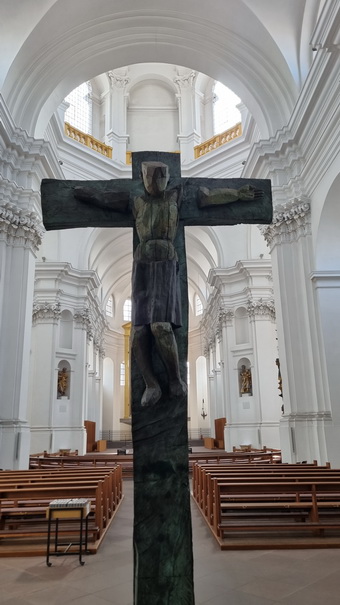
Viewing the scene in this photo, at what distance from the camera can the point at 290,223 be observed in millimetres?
11117

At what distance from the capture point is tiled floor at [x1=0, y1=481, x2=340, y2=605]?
12.4 ft

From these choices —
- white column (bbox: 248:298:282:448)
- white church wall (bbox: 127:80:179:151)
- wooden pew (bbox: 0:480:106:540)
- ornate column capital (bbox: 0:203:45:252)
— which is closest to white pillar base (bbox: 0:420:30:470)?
wooden pew (bbox: 0:480:106:540)

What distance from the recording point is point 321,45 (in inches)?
326

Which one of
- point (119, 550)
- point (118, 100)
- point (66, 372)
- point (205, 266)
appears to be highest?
point (118, 100)

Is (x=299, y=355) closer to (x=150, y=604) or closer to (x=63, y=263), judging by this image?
(x=150, y=604)

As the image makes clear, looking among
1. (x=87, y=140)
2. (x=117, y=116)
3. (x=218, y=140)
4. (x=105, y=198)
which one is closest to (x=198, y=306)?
(x=218, y=140)

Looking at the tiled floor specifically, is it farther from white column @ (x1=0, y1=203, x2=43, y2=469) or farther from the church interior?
white column @ (x1=0, y1=203, x2=43, y2=469)

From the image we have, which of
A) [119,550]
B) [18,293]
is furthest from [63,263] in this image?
[119,550]

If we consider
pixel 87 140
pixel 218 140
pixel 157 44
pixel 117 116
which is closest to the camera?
pixel 157 44

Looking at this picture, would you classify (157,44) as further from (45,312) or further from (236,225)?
(45,312)

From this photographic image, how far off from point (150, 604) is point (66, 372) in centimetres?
1757

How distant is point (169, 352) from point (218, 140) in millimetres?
20597

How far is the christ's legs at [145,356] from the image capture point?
288cm

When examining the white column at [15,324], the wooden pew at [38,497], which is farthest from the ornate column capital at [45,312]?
the wooden pew at [38,497]
